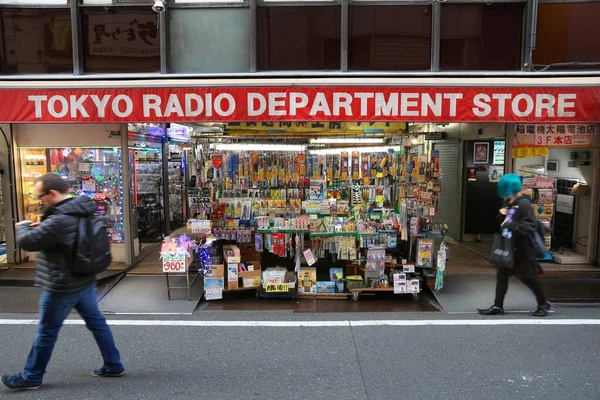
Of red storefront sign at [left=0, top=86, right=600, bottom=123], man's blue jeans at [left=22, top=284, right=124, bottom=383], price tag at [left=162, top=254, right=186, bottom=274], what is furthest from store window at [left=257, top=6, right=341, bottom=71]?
man's blue jeans at [left=22, top=284, right=124, bottom=383]

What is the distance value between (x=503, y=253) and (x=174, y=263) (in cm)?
449

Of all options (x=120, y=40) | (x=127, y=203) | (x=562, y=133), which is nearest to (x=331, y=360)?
(x=127, y=203)

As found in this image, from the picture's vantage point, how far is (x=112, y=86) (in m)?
6.60

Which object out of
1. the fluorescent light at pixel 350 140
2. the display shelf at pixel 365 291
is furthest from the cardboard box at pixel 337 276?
the fluorescent light at pixel 350 140

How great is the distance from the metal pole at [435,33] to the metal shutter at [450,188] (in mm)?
3233

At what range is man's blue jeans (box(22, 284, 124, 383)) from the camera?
3775 millimetres

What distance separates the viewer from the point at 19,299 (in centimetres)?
641

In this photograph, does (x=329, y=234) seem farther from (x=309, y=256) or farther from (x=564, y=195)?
(x=564, y=195)

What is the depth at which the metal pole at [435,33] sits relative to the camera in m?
7.20

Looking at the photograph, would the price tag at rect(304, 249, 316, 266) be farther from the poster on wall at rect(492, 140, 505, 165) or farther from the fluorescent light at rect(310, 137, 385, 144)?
the poster on wall at rect(492, 140, 505, 165)

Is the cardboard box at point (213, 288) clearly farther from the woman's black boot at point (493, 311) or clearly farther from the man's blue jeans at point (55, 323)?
the woman's black boot at point (493, 311)

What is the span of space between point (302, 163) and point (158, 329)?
365 cm

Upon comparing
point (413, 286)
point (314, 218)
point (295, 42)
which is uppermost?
point (295, 42)

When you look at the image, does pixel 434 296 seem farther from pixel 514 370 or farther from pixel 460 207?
pixel 460 207
